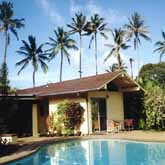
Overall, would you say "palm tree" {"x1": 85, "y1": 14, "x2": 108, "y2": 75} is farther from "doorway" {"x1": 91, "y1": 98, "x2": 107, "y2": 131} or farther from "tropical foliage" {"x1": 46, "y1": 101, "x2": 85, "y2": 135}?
"tropical foliage" {"x1": 46, "y1": 101, "x2": 85, "y2": 135}

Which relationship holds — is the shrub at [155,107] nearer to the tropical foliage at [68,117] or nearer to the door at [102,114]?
the door at [102,114]

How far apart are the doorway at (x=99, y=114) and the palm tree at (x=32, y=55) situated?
2672 centimetres

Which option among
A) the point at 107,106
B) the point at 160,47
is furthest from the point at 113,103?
the point at 160,47

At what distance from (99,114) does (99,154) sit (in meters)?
8.28

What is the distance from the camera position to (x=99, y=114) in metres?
24.1

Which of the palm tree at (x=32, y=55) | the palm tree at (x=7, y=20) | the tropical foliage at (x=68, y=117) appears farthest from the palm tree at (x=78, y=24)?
the tropical foliage at (x=68, y=117)

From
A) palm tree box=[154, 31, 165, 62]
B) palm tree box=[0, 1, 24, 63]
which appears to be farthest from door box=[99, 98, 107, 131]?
palm tree box=[154, 31, 165, 62]

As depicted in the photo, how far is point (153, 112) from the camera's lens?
76.4 ft

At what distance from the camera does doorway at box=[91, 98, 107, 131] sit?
23.7 metres

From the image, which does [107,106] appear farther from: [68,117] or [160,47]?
[160,47]

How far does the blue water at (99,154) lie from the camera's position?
13.7 meters

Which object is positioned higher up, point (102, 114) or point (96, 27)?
point (96, 27)

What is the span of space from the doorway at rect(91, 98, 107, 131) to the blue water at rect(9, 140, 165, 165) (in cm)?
402

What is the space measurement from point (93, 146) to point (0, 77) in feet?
19.9
